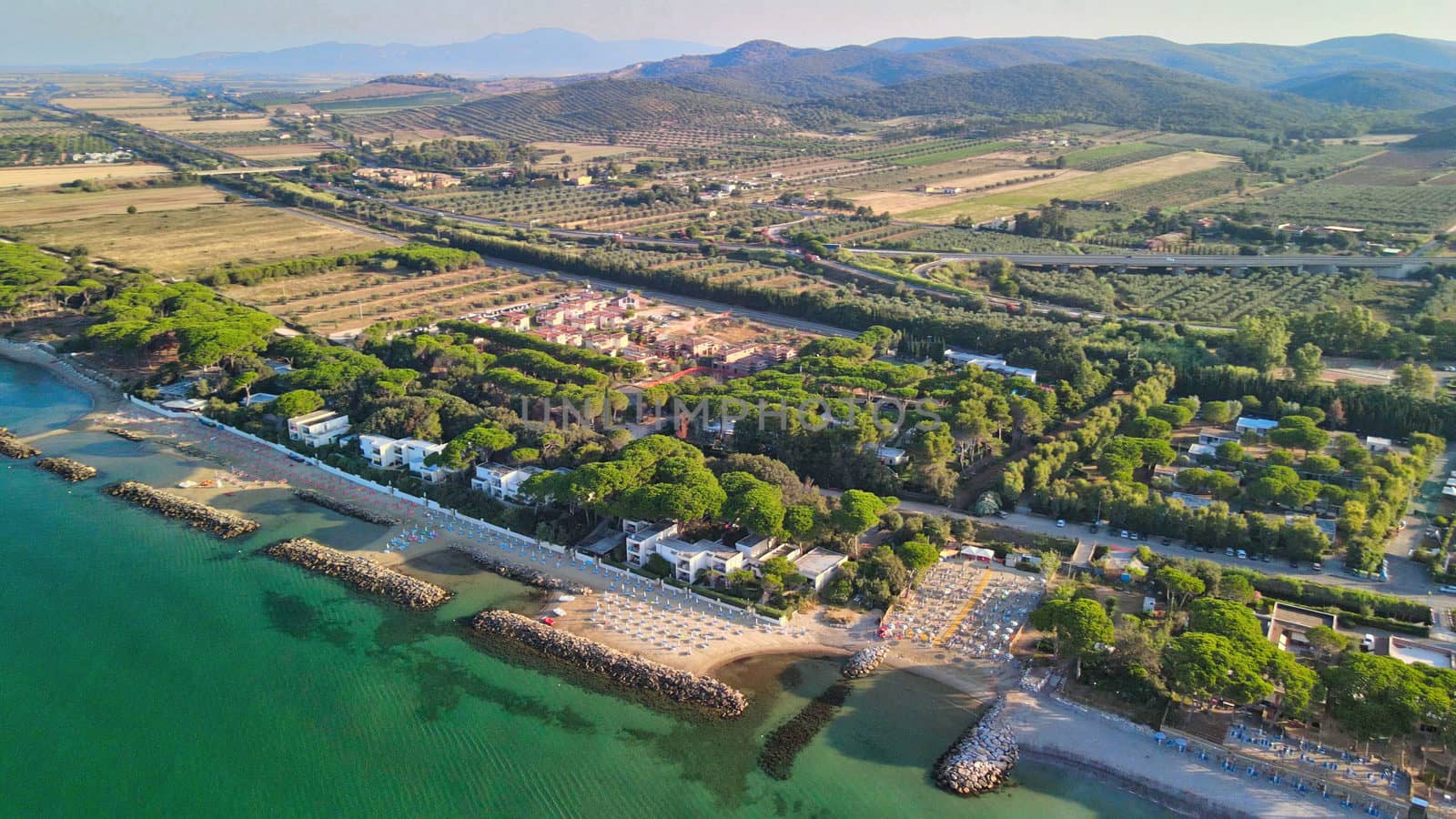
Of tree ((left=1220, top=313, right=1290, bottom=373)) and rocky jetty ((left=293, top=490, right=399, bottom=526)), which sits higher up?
tree ((left=1220, top=313, right=1290, bottom=373))

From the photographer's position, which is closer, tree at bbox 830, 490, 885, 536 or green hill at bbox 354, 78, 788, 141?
tree at bbox 830, 490, 885, 536

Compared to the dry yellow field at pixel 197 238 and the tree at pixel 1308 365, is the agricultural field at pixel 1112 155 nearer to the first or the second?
the tree at pixel 1308 365

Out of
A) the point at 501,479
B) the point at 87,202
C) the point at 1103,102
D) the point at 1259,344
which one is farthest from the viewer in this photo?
the point at 1103,102

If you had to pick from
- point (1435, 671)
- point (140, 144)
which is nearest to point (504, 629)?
point (1435, 671)

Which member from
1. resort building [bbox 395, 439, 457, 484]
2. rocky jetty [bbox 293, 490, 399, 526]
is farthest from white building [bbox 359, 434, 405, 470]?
rocky jetty [bbox 293, 490, 399, 526]

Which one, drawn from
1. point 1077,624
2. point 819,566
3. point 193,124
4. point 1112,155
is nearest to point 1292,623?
point 1077,624

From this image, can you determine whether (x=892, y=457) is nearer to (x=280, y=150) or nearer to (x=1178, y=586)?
(x=1178, y=586)

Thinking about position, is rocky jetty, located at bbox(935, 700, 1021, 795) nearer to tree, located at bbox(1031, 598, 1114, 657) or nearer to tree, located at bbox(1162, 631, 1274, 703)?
tree, located at bbox(1031, 598, 1114, 657)
